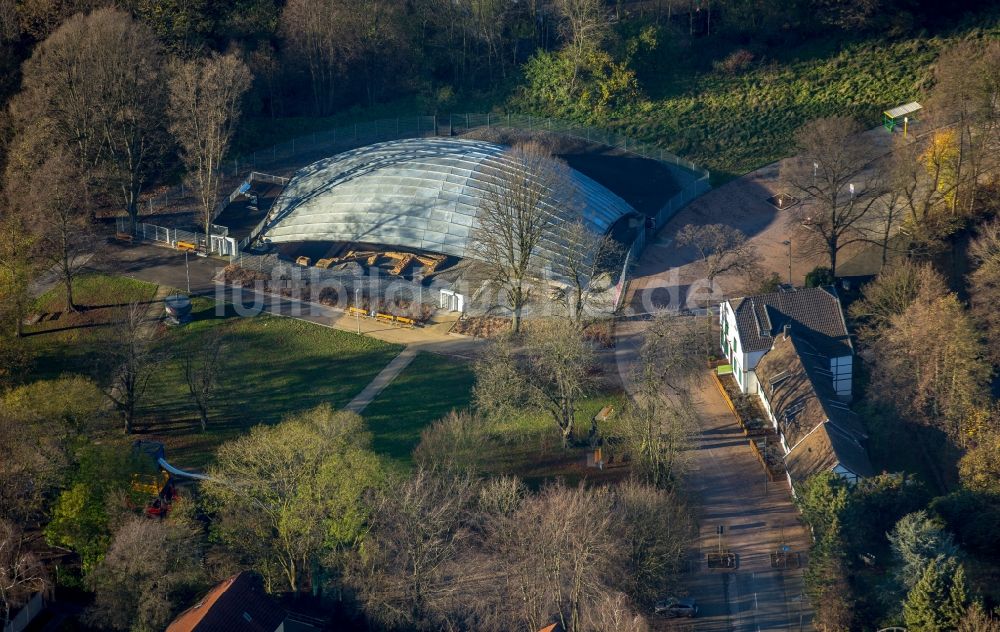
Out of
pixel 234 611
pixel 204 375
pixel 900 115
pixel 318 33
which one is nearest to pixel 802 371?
pixel 234 611

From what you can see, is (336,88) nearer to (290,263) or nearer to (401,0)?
(401,0)

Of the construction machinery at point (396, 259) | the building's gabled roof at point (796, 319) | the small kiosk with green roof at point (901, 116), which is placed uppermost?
the small kiosk with green roof at point (901, 116)

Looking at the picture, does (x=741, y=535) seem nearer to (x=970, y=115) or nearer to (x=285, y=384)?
(x=285, y=384)

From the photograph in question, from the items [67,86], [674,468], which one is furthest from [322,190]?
[674,468]

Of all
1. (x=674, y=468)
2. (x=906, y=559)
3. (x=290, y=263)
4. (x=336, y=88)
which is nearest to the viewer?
(x=906, y=559)

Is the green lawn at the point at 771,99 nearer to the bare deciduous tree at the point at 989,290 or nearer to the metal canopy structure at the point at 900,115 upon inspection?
the metal canopy structure at the point at 900,115

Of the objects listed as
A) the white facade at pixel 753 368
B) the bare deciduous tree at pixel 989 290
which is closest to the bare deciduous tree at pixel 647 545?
the white facade at pixel 753 368

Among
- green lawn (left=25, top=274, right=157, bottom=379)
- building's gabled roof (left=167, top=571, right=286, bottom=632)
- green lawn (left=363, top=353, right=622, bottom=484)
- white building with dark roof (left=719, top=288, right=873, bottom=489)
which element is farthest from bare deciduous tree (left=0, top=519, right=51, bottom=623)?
white building with dark roof (left=719, top=288, right=873, bottom=489)
